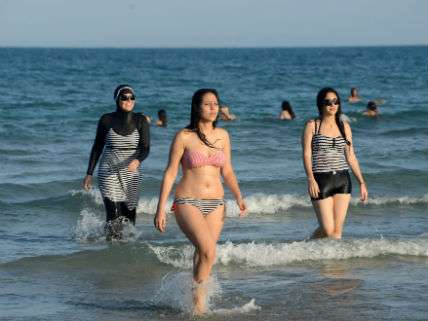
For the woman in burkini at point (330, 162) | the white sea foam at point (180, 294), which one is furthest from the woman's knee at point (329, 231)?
the white sea foam at point (180, 294)

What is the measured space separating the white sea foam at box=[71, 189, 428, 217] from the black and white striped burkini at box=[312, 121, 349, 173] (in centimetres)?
367

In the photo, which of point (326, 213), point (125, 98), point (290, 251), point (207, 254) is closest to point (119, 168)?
point (125, 98)

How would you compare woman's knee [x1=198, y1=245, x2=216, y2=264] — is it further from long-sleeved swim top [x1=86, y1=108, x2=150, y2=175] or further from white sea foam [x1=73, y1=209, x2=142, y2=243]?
white sea foam [x1=73, y1=209, x2=142, y2=243]

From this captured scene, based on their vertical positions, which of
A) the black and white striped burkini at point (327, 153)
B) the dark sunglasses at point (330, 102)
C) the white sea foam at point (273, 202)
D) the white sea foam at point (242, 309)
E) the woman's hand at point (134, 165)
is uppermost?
the dark sunglasses at point (330, 102)

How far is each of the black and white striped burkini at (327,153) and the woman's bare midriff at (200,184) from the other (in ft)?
7.14

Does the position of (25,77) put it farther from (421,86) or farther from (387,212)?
(387,212)

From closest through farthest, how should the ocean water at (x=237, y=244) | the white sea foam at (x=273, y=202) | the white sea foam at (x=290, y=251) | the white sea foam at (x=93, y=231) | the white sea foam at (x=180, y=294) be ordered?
the white sea foam at (x=180, y=294) < the ocean water at (x=237, y=244) < the white sea foam at (x=290, y=251) < the white sea foam at (x=93, y=231) < the white sea foam at (x=273, y=202)

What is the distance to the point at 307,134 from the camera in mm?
8789

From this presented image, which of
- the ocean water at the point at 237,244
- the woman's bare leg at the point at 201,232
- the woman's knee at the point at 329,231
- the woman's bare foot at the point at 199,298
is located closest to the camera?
the woman's bare leg at the point at 201,232

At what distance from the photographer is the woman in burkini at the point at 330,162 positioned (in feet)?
28.7

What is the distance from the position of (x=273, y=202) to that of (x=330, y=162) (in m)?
4.31

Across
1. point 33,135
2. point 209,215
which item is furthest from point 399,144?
point 209,215

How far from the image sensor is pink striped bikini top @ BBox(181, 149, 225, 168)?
681cm

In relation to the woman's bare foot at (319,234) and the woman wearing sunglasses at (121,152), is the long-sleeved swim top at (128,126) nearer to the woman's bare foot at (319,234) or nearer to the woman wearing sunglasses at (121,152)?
the woman wearing sunglasses at (121,152)
